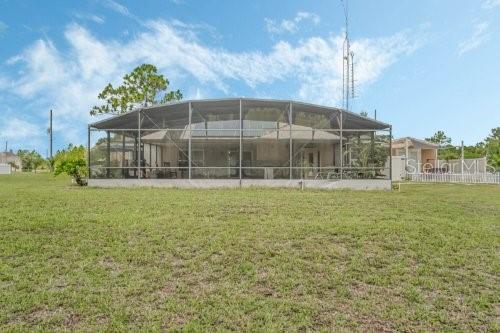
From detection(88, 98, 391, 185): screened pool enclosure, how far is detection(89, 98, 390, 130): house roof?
5 centimetres

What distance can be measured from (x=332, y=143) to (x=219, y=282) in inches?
579

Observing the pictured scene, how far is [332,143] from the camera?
18500 millimetres

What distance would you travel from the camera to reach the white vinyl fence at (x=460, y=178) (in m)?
22.1

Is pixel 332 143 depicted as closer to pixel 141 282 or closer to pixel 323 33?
pixel 323 33

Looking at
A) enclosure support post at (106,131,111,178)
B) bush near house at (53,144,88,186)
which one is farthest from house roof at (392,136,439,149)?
bush near house at (53,144,88,186)

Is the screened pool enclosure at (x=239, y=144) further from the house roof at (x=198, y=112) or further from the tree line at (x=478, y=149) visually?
the tree line at (x=478, y=149)

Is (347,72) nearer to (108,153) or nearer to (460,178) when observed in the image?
(460,178)

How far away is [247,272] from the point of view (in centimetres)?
502

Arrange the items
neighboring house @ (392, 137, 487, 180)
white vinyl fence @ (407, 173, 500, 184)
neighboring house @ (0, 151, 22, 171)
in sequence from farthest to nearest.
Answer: neighboring house @ (0, 151, 22, 171)
neighboring house @ (392, 137, 487, 180)
white vinyl fence @ (407, 173, 500, 184)

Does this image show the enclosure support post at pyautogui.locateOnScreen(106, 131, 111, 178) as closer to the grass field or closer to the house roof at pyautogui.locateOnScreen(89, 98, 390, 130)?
the house roof at pyautogui.locateOnScreen(89, 98, 390, 130)

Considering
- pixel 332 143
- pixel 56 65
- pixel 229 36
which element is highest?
pixel 229 36

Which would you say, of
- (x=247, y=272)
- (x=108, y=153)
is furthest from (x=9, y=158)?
(x=247, y=272)

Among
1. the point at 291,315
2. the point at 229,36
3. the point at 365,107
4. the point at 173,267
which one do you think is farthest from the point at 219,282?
the point at 365,107

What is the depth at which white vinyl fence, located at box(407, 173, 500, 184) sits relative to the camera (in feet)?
72.4
